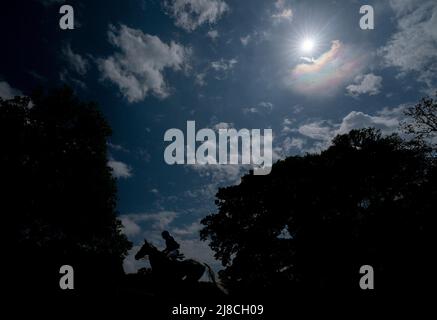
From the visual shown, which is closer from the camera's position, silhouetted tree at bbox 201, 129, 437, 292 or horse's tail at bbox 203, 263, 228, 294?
horse's tail at bbox 203, 263, 228, 294

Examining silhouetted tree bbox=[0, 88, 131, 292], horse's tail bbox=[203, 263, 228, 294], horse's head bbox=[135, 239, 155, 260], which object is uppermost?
silhouetted tree bbox=[0, 88, 131, 292]

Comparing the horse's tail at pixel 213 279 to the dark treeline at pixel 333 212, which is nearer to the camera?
the horse's tail at pixel 213 279

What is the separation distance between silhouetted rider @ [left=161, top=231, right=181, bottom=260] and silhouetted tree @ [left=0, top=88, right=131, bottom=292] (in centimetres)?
897

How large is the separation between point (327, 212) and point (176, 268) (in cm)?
2059

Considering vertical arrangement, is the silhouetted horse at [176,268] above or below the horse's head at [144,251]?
below

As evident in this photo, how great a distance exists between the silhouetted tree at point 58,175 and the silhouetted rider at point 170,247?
8.97 metres

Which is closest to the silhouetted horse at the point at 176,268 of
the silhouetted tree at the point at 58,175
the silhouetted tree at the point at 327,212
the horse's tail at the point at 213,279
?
the horse's tail at the point at 213,279

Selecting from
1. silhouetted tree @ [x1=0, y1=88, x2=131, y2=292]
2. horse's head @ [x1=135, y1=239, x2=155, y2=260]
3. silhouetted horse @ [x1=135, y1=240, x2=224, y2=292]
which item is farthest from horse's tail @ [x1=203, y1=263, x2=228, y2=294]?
silhouetted tree @ [x1=0, y1=88, x2=131, y2=292]

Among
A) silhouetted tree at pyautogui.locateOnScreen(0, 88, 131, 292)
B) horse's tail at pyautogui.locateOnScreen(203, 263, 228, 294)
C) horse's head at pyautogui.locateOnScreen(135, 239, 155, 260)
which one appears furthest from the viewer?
silhouetted tree at pyautogui.locateOnScreen(0, 88, 131, 292)

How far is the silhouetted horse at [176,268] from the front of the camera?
952 cm

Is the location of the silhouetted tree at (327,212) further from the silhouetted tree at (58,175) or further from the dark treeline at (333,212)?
the silhouetted tree at (58,175)

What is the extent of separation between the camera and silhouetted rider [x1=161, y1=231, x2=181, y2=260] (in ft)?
33.6

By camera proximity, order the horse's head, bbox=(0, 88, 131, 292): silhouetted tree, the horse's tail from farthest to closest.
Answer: bbox=(0, 88, 131, 292): silhouetted tree
the horse's head
the horse's tail

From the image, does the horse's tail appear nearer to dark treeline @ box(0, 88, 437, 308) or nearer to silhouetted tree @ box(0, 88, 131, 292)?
dark treeline @ box(0, 88, 437, 308)
